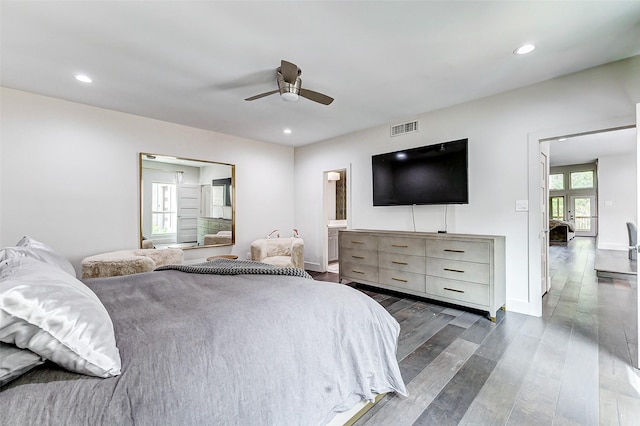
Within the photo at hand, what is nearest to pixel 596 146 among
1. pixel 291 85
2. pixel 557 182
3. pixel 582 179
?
pixel 582 179

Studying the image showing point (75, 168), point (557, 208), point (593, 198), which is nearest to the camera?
point (75, 168)

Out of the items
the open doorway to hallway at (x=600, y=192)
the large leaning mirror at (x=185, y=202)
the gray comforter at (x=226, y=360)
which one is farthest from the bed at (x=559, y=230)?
the gray comforter at (x=226, y=360)

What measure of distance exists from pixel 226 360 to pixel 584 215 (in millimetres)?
13839

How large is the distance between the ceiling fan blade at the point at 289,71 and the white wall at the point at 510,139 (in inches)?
61.5

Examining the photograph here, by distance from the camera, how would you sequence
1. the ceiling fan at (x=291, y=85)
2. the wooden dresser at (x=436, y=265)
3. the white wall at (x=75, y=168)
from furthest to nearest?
the white wall at (x=75, y=168), the wooden dresser at (x=436, y=265), the ceiling fan at (x=291, y=85)

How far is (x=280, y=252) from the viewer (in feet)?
15.9

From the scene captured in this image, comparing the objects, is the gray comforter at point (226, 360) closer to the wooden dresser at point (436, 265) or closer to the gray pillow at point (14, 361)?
the gray pillow at point (14, 361)

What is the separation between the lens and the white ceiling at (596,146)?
222 inches

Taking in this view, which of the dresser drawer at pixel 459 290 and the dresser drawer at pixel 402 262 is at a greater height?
the dresser drawer at pixel 402 262

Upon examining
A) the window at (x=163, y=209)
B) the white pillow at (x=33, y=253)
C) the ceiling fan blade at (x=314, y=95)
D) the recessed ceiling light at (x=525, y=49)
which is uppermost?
the recessed ceiling light at (x=525, y=49)

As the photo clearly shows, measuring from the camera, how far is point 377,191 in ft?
14.4

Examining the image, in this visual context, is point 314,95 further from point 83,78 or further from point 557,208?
point 557,208

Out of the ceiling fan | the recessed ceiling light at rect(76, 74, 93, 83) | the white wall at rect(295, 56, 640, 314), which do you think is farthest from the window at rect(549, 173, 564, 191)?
the recessed ceiling light at rect(76, 74, 93, 83)

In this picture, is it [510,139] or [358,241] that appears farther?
[358,241]
